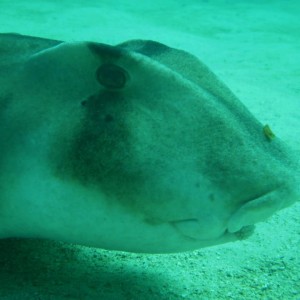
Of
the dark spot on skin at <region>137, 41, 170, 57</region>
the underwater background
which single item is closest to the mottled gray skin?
the dark spot on skin at <region>137, 41, 170, 57</region>

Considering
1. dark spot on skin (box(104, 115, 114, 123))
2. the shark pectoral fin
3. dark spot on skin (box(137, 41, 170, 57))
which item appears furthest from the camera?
dark spot on skin (box(137, 41, 170, 57))

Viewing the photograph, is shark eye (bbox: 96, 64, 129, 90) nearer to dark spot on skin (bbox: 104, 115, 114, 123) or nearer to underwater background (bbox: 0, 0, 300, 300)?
dark spot on skin (bbox: 104, 115, 114, 123)

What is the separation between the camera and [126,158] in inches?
71.2

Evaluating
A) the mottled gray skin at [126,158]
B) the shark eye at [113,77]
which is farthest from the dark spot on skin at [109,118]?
the shark eye at [113,77]

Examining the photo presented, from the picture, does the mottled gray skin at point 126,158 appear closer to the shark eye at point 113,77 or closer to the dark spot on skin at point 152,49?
the shark eye at point 113,77

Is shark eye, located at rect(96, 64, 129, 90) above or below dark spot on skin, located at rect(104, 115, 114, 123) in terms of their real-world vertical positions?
above

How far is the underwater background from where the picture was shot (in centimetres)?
237

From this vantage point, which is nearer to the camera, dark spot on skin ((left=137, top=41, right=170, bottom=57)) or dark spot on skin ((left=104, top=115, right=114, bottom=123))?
dark spot on skin ((left=104, top=115, right=114, bottom=123))

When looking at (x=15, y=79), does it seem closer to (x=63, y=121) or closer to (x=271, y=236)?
(x=63, y=121)

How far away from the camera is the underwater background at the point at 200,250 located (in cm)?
237

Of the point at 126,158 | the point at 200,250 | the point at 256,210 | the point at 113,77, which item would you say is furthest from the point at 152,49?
the point at 200,250

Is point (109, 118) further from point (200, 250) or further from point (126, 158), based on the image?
point (200, 250)

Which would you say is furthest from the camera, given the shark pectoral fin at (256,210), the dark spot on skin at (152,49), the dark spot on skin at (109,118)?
the dark spot on skin at (152,49)

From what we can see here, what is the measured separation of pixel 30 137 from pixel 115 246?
27.8 inches
